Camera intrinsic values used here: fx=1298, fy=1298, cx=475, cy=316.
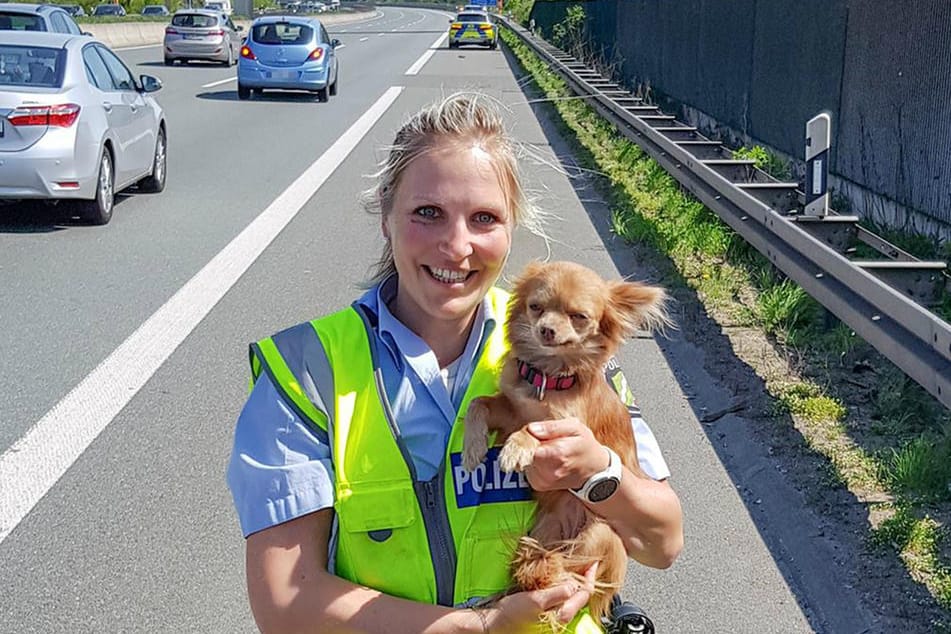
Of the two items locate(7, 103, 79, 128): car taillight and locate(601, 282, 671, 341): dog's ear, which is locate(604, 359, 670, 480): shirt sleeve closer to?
locate(601, 282, 671, 341): dog's ear

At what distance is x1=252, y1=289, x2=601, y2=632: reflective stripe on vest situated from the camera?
2553 mm

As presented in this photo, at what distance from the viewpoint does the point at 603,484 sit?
103 inches

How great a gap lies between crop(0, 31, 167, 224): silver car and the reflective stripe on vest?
975 centimetres

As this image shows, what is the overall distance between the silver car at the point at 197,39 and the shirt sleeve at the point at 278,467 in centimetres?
3795

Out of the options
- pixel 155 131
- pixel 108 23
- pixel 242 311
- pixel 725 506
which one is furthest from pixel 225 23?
pixel 725 506

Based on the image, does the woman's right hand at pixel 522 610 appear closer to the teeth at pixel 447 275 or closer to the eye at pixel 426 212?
the teeth at pixel 447 275

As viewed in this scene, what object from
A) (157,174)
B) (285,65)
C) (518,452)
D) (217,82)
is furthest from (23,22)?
(518,452)

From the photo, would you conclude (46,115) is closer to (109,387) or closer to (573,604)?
(109,387)

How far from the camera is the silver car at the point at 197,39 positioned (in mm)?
38812

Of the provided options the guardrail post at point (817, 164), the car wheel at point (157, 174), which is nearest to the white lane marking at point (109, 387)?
the car wheel at point (157, 174)

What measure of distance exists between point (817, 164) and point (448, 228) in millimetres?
5927

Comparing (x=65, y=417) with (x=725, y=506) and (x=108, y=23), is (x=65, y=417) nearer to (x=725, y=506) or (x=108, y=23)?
(x=725, y=506)

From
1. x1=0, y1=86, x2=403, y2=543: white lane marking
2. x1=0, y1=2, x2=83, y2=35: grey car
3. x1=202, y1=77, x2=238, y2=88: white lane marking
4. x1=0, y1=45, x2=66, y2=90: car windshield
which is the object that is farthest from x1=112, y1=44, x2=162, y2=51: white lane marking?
x1=0, y1=86, x2=403, y2=543: white lane marking

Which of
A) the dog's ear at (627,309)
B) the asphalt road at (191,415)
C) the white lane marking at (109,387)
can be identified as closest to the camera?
the dog's ear at (627,309)
